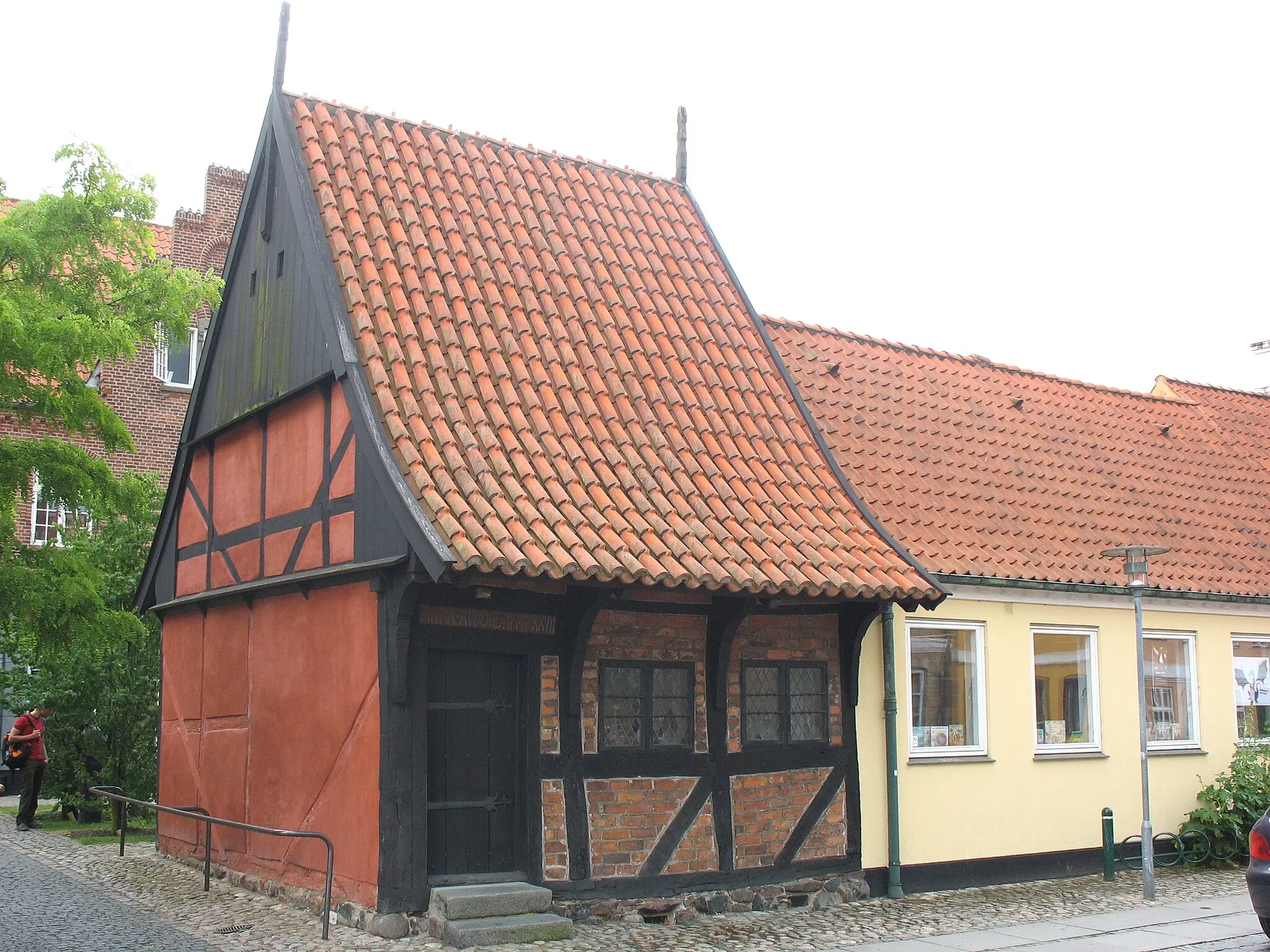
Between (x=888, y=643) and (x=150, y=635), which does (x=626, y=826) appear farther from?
(x=150, y=635)

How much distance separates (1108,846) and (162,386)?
67.1ft

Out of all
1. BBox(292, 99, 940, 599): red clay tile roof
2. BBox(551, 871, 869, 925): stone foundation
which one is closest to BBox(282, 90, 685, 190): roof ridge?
BBox(292, 99, 940, 599): red clay tile roof

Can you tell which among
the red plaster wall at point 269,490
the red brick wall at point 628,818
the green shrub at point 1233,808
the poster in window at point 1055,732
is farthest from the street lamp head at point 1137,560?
the red plaster wall at point 269,490

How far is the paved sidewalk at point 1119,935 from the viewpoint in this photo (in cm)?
1035

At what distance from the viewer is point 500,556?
955 centimetres

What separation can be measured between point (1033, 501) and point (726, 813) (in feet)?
20.0

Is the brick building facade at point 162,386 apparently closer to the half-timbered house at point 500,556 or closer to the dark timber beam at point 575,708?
the half-timbered house at point 500,556

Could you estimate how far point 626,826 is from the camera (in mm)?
11117

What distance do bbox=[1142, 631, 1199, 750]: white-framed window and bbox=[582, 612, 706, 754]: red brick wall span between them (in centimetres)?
637

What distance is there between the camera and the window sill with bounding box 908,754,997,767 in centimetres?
1321

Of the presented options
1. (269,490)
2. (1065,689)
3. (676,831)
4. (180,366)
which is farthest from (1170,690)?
(180,366)

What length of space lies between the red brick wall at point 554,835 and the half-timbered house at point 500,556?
24mm

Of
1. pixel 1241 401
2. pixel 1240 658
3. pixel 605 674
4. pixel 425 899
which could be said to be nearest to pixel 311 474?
pixel 605 674

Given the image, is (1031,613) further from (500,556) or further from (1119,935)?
(500,556)
